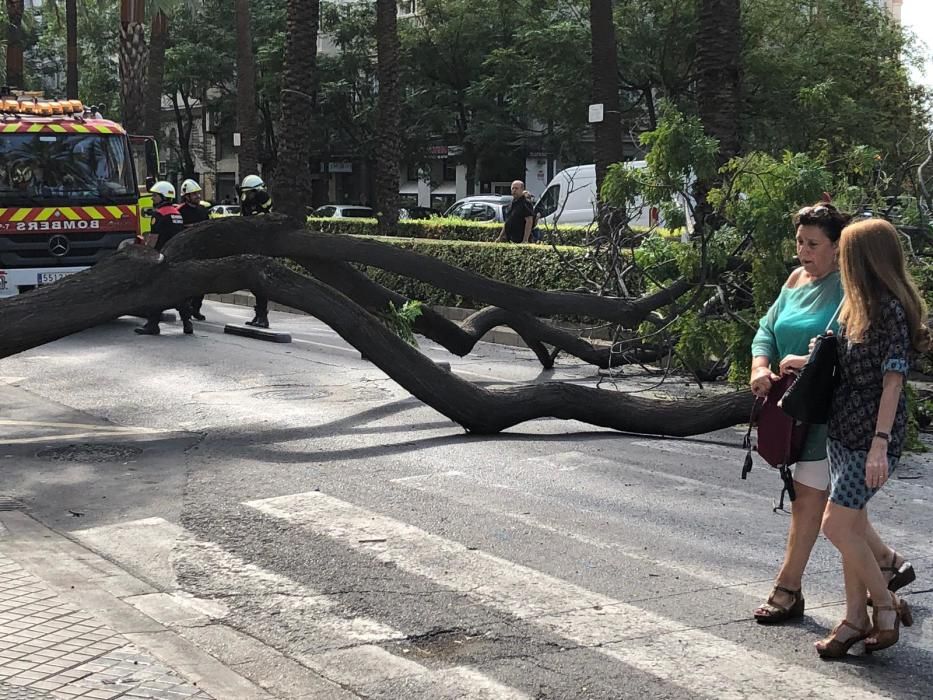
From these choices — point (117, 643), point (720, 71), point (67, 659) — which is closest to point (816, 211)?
point (117, 643)

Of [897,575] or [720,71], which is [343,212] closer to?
[720,71]

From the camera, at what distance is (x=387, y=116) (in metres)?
27.1

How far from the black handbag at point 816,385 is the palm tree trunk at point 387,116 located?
2181cm

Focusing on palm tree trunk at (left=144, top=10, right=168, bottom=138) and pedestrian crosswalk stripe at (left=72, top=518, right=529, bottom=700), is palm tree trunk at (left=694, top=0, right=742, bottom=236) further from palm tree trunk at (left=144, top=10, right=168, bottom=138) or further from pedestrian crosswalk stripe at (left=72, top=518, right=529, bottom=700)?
palm tree trunk at (left=144, top=10, right=168, bottom=138)

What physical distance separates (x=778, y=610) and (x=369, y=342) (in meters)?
4.90

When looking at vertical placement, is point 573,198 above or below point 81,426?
above

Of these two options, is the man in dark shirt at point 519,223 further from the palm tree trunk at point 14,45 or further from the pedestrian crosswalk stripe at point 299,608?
the palm tree trunk at point 14,45

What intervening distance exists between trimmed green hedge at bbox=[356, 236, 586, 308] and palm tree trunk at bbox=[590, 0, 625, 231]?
2192 millimetres

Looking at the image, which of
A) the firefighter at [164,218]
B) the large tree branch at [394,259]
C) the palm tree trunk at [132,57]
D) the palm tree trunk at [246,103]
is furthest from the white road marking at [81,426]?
the palm tree trunk at [246,103]

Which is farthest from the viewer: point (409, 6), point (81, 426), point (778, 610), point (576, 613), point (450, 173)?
point (450, 173)

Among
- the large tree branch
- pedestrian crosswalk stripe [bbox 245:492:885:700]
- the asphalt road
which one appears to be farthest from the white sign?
pedestrian crosswalk stripe [bbox 245:492:885:700]

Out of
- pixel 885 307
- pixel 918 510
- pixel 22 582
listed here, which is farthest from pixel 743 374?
pixel 22 582

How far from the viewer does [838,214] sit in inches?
202

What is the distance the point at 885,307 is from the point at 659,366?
867 centimetres
